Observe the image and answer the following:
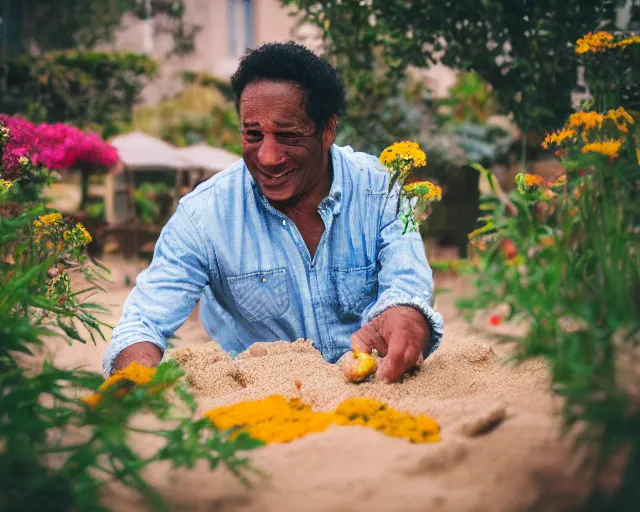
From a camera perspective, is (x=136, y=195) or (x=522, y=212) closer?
(x=522, y=212)

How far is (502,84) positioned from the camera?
576cm

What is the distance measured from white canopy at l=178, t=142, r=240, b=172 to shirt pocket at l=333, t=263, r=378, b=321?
7.62 meters

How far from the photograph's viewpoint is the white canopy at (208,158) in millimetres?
11141

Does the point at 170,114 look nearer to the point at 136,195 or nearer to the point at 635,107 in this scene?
the point at 136,195

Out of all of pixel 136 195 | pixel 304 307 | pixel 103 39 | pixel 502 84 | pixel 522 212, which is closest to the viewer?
pixel 522 212

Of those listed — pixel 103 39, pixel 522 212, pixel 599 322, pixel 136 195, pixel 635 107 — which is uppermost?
pixel 103 39

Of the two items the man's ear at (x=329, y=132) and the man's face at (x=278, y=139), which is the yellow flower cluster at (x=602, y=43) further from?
the man's face at (x=278, y=139)

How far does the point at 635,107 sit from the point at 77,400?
10.3ft

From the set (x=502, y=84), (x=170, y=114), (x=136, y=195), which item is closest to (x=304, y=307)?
(x=502, y=84)

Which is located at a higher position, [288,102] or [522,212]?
[288,102]

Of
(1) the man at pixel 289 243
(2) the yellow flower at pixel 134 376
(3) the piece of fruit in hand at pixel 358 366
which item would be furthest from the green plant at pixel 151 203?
(2) the yellow flower at pixel 134 376

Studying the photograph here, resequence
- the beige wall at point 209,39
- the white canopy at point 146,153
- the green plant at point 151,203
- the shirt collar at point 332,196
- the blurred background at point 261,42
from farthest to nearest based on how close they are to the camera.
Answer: the beige wall at point 209,39 → the white canopy at point 146,153 → the green plant at point 151,203 → the blurred background at point 261,42 → the shirt collar at point 332,196

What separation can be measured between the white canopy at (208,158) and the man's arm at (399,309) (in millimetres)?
7727

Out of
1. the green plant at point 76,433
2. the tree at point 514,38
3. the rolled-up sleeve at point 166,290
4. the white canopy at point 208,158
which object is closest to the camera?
the green plant at point 76,433
